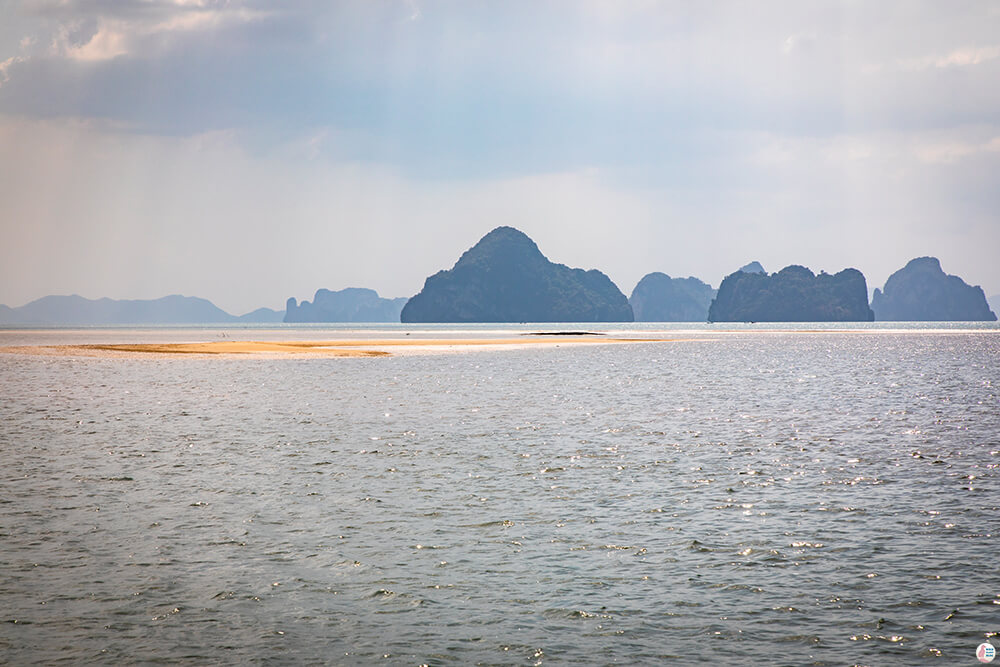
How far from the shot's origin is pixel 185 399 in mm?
52844

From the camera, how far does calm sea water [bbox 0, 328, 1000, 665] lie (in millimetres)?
12555

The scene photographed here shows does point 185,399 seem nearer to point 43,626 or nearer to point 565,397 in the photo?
point 565,397

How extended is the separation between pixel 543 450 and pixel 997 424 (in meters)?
25.3

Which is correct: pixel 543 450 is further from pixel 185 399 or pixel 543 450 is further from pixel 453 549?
pixel 185 399

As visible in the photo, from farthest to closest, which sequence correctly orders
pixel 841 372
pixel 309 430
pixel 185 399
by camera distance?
pixel 841 372
pixel 185 399
pixel 309 430

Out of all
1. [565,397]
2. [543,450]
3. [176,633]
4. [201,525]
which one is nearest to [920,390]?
[565,397]

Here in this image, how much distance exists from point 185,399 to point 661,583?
44.3 m

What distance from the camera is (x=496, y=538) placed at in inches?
742

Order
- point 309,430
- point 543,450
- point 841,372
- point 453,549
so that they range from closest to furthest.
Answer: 1. point 453,549
2. point 543,450
3. point 309,430
4. point 841,372

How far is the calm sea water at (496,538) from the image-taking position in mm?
12555

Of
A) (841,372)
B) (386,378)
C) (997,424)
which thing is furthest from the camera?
(841,372)

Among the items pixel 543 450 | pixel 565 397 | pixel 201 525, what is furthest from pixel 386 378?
pixel 201 525

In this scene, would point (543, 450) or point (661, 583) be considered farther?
point (543, 450)

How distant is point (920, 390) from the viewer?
62656mm
